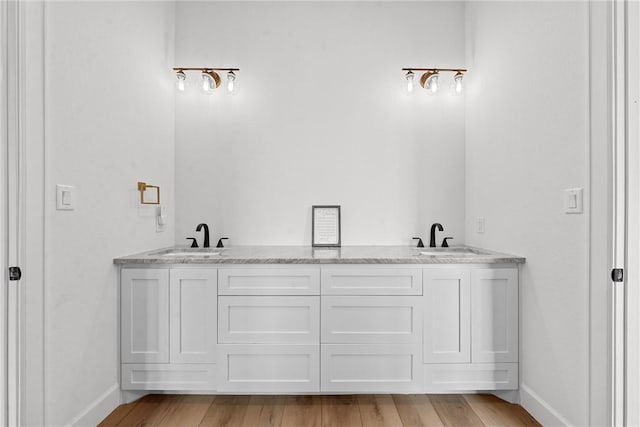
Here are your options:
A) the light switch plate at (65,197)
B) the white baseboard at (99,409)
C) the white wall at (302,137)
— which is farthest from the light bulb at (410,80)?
the white baseboard at (99,409)

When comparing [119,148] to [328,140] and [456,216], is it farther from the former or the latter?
[456,216]

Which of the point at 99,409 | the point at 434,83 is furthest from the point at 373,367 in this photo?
the point at 434,83

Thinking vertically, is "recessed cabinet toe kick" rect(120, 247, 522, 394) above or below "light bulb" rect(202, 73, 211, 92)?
below

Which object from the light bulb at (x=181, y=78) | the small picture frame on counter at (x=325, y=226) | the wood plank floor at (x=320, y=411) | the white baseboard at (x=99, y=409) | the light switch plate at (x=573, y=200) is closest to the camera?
the light switch plate at (x=573, y=200)

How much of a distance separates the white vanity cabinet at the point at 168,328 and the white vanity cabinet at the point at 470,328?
3.90 ft

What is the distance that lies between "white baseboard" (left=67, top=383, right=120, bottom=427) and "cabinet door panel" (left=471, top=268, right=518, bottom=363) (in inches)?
76.7

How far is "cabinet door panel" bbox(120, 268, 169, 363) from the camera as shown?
2115 millimetres

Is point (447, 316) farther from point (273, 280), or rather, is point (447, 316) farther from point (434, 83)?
point (434, 83)

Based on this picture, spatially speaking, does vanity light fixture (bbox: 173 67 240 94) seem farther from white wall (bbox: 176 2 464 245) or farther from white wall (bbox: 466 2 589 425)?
white wall (bbox: 466 2 589 425)

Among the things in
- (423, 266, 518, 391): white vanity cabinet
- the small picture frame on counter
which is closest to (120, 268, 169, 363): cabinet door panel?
the small picture frame on counter

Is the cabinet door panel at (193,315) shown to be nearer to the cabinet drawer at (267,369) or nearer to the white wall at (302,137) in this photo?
the cabinet drawer at (267,369)

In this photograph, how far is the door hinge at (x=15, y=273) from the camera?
1.47m
